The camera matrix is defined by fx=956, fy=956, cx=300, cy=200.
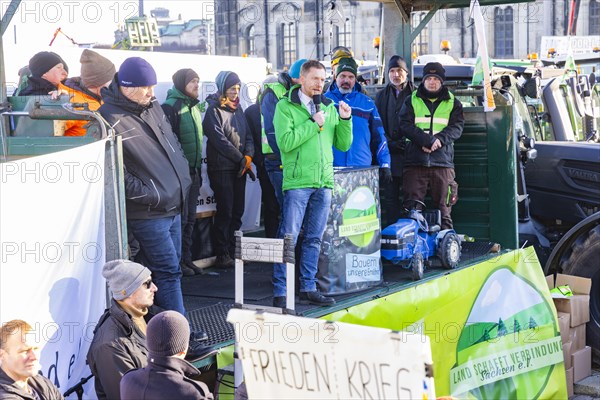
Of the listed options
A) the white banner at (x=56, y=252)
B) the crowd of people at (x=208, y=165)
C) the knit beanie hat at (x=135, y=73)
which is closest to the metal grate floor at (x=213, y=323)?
the crowd of people at (x=208, y=165)

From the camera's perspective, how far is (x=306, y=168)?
6.44 meters

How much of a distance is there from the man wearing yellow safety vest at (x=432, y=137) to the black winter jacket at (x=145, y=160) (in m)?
2.99

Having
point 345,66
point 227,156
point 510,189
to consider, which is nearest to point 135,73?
point 227,156

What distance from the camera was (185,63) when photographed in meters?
8.23

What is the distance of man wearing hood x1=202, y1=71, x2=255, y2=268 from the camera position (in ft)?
25.6

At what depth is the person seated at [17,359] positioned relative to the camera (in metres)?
4.14

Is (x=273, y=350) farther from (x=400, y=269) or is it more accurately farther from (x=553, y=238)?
(x=553, y=238)

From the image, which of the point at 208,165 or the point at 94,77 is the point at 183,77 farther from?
the point at 94,77

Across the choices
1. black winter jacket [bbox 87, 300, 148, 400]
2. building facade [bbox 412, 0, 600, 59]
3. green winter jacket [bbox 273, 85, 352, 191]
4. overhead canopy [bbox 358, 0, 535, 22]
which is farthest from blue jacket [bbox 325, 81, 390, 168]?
building facade [bbox 412, 0, 600, 59]

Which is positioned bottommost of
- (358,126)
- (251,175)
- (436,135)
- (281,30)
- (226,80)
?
(251,175)

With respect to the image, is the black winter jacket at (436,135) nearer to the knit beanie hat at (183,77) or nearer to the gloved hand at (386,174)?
the gloved hand at (386,174)

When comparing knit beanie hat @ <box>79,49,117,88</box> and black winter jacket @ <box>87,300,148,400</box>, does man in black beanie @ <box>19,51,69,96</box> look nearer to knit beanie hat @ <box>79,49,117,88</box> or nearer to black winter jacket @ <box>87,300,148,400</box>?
knit beanie hat @ <box>79,49,117,88</box>

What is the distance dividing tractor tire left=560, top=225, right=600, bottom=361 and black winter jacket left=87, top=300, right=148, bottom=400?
4.65 meters

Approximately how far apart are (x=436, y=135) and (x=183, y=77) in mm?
2189
